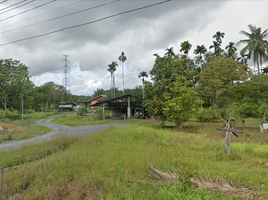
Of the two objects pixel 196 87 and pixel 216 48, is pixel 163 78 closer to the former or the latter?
pixel 196 87

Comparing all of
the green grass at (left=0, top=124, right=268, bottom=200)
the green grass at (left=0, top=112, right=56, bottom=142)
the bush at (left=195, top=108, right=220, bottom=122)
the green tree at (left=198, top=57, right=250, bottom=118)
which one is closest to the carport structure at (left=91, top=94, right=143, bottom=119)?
the bush at (left=195, top=108, right=220, bottom=122)

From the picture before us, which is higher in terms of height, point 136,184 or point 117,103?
point 117,103

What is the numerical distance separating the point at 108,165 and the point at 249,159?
5317 mm

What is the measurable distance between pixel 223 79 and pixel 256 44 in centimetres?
1794

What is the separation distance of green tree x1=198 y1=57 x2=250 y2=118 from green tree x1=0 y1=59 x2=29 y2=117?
108ft

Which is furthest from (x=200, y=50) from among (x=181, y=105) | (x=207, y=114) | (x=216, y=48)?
(x=181, y=105)

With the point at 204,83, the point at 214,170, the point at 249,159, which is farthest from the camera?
the point at 204,83

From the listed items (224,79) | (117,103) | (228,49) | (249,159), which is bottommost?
(249,159)

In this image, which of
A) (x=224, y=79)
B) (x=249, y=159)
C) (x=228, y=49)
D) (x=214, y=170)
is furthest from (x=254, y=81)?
(x=228, y=49)

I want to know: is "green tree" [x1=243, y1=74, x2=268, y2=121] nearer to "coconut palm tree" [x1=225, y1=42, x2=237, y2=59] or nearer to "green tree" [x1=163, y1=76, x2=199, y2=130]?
"green tree" [x1=163, y1=76, x2=199, y2=130]

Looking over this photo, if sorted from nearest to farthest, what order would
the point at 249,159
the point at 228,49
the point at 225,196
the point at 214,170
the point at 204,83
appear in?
the point at 225,196 → the point at 214,170 → the point at 249,159 → the point at 204,83 → the point at 228,49

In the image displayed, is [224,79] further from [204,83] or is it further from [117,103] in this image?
[117,103]

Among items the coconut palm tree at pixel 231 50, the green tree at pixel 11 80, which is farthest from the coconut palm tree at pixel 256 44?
the green tree at pixel 11 80

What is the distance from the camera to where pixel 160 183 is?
428 cm
